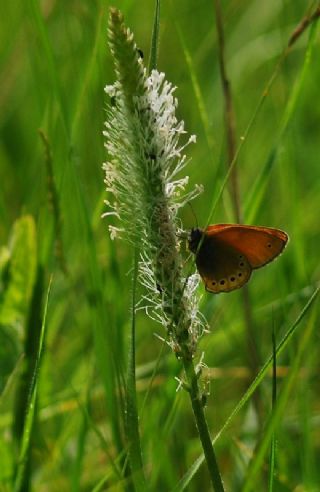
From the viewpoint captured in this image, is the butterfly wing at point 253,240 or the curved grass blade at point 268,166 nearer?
the butterfly wing at point 253,240

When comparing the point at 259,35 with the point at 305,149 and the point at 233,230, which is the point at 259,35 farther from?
the point at 233,230

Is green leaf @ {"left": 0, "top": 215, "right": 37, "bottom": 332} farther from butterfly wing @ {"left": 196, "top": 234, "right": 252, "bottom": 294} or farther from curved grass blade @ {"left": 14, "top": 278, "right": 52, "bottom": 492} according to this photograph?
butterfly wing @ {"left": 196, "top": 234, "right": 252, "bottom": 294}

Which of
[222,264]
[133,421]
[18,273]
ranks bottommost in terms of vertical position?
[133,421]

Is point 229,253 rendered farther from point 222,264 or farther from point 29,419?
point 29,419

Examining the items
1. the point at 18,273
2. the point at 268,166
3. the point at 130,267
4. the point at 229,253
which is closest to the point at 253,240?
the point at 229,253

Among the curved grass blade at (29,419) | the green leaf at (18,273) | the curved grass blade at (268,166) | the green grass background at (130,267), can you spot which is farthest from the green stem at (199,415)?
the green leaf at (18,273)

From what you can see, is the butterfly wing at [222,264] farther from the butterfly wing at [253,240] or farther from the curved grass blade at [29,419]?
the curved grass blade at [29,419]

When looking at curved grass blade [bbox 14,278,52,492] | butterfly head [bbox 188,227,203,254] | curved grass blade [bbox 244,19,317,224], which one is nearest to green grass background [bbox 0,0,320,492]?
curved grass blade [bbox 244,19,317,224]
